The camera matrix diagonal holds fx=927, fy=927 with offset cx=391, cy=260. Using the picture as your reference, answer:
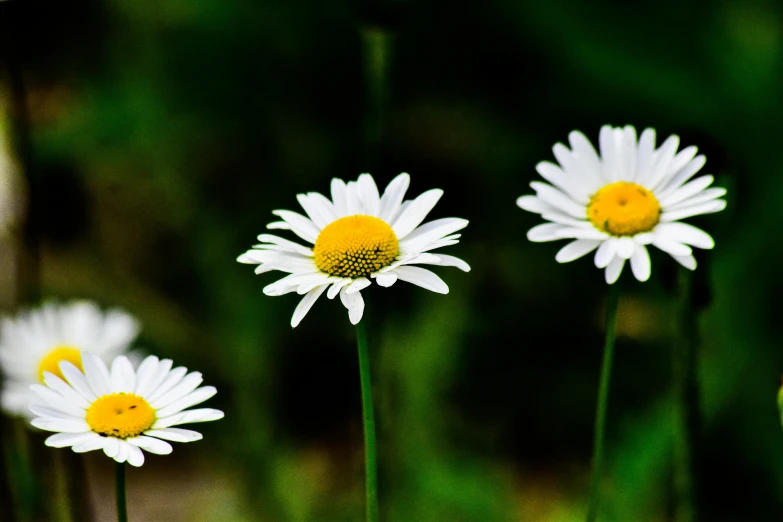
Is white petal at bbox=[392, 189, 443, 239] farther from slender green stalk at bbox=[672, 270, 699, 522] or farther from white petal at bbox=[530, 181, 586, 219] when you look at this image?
slender green stalk at bbox=[672, 270, 699, 522]

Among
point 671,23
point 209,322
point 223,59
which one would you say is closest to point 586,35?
point 671,23

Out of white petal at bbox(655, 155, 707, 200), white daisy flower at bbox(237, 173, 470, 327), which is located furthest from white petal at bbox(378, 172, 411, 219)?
white petal at bbox(655, 155, 707, 200)

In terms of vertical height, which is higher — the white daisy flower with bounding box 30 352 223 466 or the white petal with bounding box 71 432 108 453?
the white daisy flower with bounding box 30 352 223 466

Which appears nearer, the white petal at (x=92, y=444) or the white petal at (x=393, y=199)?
the white petal at (x=92, y=444)

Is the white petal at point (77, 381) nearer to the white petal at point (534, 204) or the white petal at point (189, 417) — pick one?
the white petal at point (189, 417)

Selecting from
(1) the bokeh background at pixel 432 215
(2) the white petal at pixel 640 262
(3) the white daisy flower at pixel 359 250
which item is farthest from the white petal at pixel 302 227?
(1) the bokeh background at pixel 432 215

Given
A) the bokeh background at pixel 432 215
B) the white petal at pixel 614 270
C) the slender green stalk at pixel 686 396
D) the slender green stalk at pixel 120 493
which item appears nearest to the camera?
the slender green stalk at pixel 120 493

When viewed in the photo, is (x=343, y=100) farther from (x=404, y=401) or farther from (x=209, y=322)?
(x=404, y=401)

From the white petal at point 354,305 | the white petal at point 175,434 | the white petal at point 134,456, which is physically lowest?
the white petal at point 134,456
